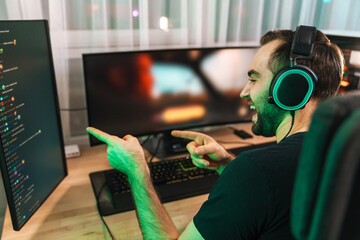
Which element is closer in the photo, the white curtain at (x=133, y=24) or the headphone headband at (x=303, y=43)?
the headphone headband at (x=303, y=43)

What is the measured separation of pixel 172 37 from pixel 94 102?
1.72ft

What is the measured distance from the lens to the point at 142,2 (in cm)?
141

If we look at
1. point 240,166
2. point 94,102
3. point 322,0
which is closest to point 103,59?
point 94,102

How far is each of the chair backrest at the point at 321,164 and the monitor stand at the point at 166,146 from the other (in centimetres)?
102

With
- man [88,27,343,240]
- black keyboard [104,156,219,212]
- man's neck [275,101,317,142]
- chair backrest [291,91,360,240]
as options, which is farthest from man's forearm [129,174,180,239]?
chair backrest [291,91,360,240]

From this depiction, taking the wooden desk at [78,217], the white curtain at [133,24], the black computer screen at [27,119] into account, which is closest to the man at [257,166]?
the wooden desk at [78,217]

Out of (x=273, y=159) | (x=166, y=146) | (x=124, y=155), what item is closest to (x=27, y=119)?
(x=124, y=155)

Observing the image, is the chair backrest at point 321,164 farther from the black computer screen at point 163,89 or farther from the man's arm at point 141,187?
the black computer screen at point 163,89

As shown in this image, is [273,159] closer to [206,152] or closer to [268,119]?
[268,119]

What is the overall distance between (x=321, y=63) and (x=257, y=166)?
13.1 inches

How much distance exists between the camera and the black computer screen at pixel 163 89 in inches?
49.2

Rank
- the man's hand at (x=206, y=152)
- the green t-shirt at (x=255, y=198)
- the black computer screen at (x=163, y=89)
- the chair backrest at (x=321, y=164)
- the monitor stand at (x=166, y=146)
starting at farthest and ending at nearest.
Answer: the monitor stand at (x=166, y=146), the black computer screen at (x=163, y=89), the man's hand at (x=206, y=152), the green t-shirt at (x=255, y=198), the chair backrest at (x=321, y=164)

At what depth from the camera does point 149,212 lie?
89 cm

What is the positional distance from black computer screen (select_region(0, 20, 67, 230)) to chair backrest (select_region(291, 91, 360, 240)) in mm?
773
